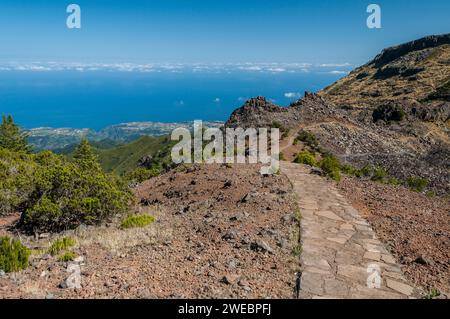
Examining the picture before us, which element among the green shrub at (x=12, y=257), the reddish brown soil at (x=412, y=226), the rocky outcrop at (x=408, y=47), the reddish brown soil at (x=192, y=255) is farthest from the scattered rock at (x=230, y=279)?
the rocky outcrop at (x=408, y=47)

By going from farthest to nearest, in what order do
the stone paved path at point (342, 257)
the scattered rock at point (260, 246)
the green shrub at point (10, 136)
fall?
the green shrub at point (10, 136) → the scattered rock at point (260, 246) → the stone paved path at point (342, 257)

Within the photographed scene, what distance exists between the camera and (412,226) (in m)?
8.74

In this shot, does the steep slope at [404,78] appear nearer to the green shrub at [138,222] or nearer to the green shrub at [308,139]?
the green shrub at [308,139]

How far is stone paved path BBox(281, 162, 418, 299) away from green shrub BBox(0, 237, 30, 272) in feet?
15.1

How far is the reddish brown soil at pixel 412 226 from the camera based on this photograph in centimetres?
643

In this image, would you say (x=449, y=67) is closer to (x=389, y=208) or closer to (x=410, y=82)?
(x=410, y=82)

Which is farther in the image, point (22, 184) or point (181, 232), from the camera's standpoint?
point (22, 184)

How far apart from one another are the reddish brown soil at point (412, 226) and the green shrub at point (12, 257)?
633 centimetres

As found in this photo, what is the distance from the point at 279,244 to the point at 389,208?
4.50 metres

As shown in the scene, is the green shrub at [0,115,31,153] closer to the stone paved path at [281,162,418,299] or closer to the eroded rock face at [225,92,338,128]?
the eroded rock face at [225,92,338,128]

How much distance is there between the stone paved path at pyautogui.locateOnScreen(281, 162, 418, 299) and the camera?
223 inches

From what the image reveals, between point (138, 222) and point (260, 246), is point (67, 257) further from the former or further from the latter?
point (260, 246)

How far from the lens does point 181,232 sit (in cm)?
844
